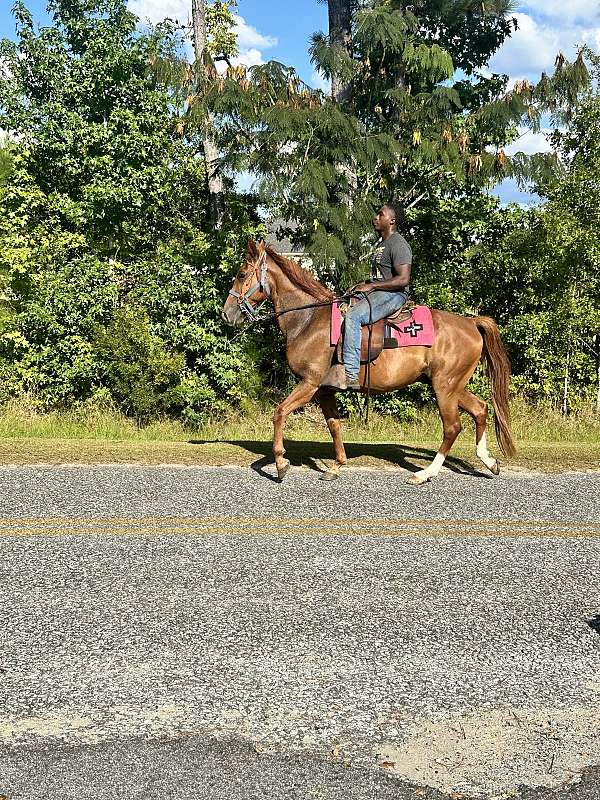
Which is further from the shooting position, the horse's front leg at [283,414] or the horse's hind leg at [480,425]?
the horse's hind leg at [480,425]

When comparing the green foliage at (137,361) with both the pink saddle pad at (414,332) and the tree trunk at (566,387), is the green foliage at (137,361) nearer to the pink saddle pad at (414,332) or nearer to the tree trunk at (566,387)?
the pink saddle pad at (414,332)

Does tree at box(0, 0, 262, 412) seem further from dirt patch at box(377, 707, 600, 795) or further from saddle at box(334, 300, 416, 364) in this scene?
dirt patch at box(377, 707, 600, 795)

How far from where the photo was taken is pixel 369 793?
12.1 ft

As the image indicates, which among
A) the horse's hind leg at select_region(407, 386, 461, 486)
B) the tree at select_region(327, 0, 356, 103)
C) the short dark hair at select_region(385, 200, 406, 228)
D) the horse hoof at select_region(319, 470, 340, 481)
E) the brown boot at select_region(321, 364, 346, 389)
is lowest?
the horse hoof at select_region(319, 470, 340, 481)

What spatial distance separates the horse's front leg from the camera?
1009 centimetres

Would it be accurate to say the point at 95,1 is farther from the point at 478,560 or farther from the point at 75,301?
the point at 478,560

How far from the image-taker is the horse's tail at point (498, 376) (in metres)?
11.0

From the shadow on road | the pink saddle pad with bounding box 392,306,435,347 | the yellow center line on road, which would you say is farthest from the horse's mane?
the shadow on road

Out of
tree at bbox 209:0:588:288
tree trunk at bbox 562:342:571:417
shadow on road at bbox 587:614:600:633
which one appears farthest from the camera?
tree trunk at bbox 562:342:571:417

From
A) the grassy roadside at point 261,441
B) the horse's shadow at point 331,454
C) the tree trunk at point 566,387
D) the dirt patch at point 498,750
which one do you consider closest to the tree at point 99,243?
the grassy roadside at point 261,441

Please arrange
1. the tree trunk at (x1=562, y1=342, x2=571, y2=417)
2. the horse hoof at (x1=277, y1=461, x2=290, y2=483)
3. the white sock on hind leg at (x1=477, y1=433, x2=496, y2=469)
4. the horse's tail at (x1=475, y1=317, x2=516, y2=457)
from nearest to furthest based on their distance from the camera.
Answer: the horse hoof at (x1=277, y1=461, x2=290, y2=483), the white sock on hind leg at (x1=477, y1=433, x2=496, y2=469), the horse's tail at (x1=475, y1=317, x2=516, y2=457), the tree trunk at (x1=562, y1=342, x2=571, y2=417)

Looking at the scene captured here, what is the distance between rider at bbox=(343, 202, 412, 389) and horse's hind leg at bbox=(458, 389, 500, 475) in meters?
1.45

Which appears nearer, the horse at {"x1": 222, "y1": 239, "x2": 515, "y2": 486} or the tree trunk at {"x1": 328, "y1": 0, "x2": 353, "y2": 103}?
the horse at {"x1": 222, "y1": 239, "x2": 515, "y2": 486}

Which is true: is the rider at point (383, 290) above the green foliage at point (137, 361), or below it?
above
